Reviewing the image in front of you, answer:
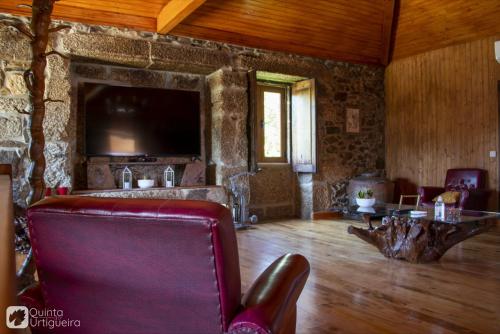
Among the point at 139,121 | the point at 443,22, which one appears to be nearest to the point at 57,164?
the point at 139,121

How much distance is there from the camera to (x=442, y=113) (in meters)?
6.45

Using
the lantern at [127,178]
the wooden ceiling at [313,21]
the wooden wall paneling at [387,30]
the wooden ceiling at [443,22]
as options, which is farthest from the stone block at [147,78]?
the wooden ceiling at [443,22]

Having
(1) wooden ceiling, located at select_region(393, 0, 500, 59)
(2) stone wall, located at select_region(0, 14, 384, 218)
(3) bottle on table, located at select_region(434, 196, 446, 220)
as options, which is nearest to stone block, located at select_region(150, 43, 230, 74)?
(2) stone wall, located at select_region(0, 14, 384, 218)

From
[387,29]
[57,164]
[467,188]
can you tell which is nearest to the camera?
[57,164]

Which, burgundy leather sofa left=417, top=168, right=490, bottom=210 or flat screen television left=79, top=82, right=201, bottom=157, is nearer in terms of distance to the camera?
flat screen television left=79, top=82, right=201, bottom=157

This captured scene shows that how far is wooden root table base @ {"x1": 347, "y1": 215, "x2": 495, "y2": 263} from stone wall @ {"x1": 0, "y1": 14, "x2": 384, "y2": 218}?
8.72ft

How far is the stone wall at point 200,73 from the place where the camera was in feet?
14.2

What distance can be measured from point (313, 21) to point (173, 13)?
2.28 meters

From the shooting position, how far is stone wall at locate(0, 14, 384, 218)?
433 centimetres

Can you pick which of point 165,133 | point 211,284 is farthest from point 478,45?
point 211,284

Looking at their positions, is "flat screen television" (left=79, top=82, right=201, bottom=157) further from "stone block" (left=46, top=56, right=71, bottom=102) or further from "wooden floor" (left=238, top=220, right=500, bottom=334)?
"wooden floor" (left=238, top=220, right=500, bottom=334)

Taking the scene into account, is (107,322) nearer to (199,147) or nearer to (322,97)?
(199,147)

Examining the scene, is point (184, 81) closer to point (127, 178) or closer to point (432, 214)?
point (127, 178)

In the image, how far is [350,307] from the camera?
2482 mm
